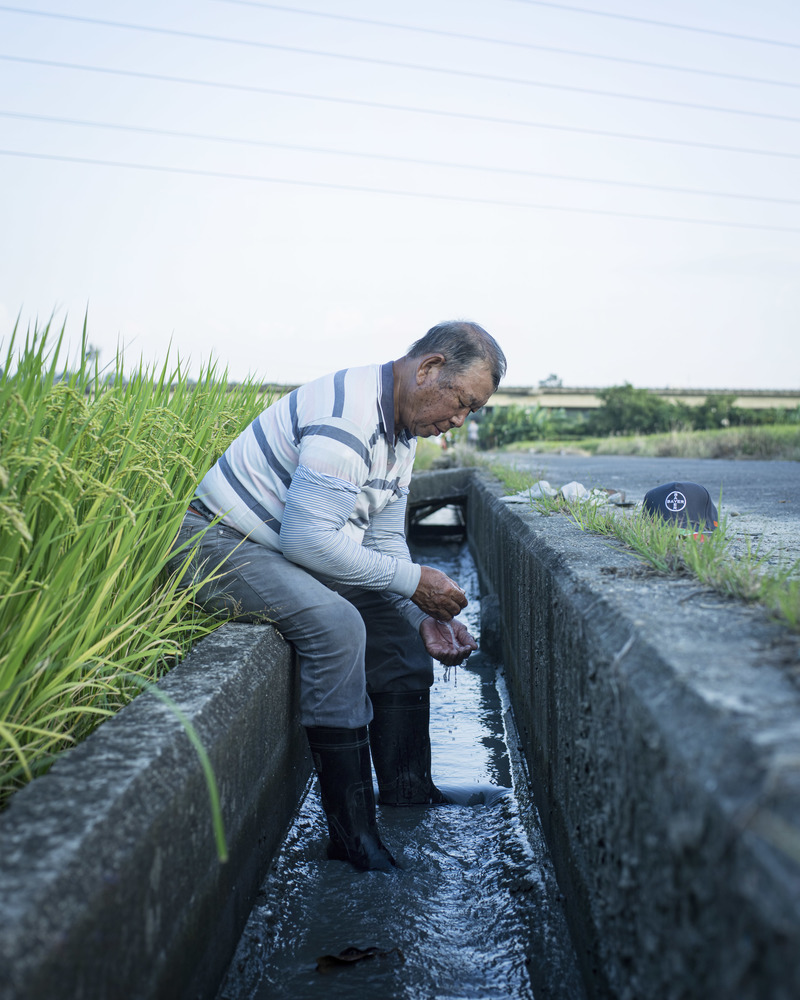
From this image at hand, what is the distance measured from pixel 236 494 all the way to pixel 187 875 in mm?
1214

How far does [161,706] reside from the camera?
5.39 ft

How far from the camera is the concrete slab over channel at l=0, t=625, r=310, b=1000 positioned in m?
1.02

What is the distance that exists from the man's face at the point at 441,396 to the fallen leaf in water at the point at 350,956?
1.40 m

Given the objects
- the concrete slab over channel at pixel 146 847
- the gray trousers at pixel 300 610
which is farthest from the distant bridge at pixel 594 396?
the concrete slab over channel at pixel 146 847

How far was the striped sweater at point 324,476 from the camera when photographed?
2248mm

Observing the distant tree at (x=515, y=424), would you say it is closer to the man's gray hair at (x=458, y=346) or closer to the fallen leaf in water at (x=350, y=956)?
the man's gray hair at (x=458, y=346)

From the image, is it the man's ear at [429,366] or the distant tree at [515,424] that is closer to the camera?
the man's ear at [429,366]

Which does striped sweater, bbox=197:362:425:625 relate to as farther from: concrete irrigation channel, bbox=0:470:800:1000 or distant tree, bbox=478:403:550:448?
distant tree, bbox=478:403:550:448

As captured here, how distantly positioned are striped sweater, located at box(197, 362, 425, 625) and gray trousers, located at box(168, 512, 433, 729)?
0.06 meters

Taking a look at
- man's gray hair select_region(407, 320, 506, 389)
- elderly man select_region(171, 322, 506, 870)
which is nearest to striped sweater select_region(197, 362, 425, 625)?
elderly man select_region(171, 322, 506, 870)

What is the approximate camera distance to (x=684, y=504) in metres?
3.06

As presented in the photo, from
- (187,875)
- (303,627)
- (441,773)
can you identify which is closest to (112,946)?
(187,875)

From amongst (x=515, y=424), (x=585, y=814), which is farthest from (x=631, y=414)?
(x=585, y=814)

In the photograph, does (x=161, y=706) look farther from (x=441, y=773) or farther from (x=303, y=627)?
(x=441, y=773)
